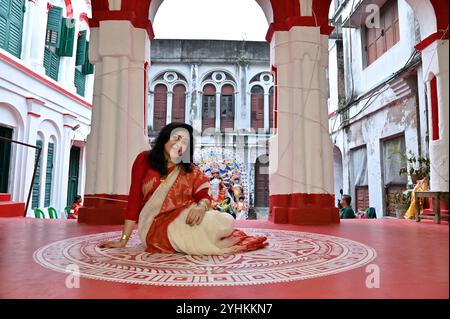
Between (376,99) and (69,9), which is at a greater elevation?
(69,9)

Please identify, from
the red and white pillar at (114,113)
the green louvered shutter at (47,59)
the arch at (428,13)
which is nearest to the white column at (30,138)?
the green louvered shutter at (47,59)

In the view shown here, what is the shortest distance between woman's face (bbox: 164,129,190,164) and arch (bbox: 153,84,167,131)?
12.1 m

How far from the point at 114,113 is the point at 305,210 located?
285 cm

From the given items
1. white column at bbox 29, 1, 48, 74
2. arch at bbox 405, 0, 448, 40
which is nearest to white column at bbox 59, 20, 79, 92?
white column at bbox 29, 1, 48, 74

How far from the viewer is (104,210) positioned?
4137mm

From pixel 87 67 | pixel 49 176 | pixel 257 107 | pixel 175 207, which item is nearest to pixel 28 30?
pixel 87 67

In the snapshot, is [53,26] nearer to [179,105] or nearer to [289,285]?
[179,105]

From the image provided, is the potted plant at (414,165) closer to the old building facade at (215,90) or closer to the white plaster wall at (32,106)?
the old building facade at (215,90)

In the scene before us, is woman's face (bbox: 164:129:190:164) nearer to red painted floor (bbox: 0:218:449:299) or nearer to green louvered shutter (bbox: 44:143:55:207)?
red painted floor (bbox: 0:218:449:299)

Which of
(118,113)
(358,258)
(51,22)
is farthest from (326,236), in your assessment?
(51,22)

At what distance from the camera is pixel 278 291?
143 cm

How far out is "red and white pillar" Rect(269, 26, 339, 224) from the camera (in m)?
4.39

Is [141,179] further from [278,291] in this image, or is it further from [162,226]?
[278,291]

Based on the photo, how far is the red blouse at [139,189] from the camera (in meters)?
2.35
